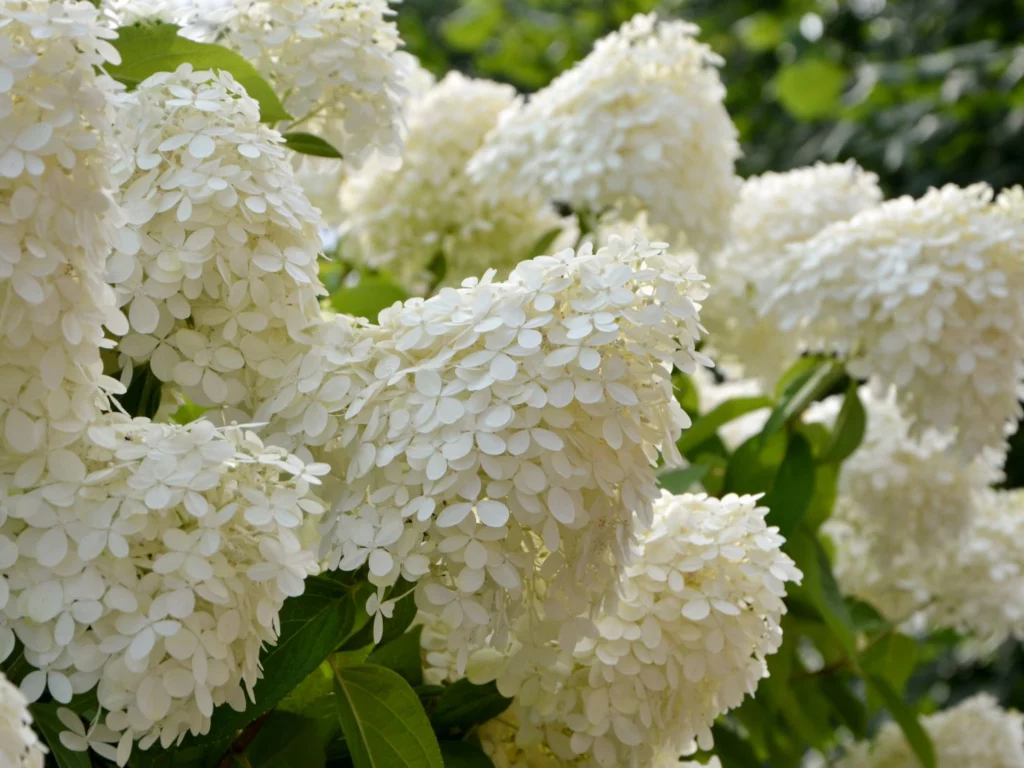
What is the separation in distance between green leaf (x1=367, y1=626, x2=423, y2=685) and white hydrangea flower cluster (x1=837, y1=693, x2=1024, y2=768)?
555mm

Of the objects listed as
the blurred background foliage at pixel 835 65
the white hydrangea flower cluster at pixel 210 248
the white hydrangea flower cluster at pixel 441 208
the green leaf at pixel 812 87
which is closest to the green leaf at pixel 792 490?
the white hydrangea flower cluster at pixel 441 208

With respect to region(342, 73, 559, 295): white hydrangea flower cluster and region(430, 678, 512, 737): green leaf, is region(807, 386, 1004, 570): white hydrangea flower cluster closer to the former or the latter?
region(342, 73, 559, 295): white hydrangea flower cluster

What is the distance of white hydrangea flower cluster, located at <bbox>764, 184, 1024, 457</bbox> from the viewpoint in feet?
2.07

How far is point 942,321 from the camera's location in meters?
0.63

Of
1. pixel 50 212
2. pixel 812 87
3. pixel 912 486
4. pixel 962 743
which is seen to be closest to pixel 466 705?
pixel 50 212

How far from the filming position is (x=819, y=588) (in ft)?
2.30

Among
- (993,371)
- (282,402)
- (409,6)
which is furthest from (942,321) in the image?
(409,6)

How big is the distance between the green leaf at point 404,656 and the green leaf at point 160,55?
0.78 feet

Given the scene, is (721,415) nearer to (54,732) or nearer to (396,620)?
(396,620)

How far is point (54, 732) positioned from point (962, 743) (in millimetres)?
736

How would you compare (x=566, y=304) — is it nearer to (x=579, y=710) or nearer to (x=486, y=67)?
(x=579, y=710)

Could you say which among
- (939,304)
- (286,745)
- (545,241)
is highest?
(939,304)

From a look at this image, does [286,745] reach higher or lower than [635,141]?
lower

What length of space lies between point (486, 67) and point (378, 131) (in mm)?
1565
